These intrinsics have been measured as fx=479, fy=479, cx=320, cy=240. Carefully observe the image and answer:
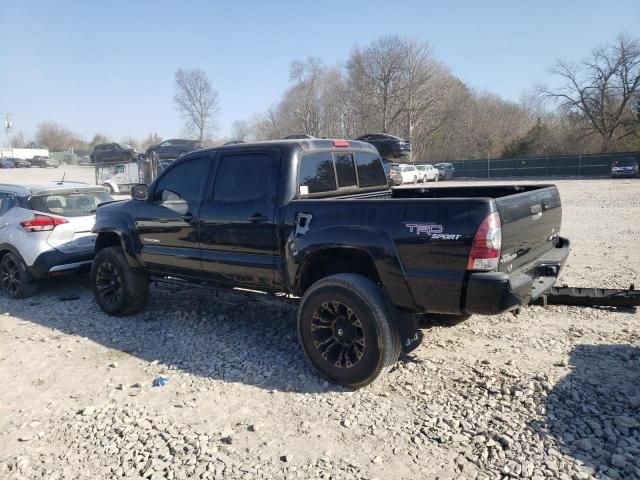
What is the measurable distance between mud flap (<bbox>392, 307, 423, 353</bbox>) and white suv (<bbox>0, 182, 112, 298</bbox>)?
5.13 m

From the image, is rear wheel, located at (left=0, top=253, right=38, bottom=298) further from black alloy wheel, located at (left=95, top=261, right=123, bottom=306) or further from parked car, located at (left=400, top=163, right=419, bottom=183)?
parked car, located at (left=400, top=163, right=419, bottom=183)

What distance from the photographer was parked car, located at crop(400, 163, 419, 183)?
32.5 meters

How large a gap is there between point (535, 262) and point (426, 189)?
5.92ft

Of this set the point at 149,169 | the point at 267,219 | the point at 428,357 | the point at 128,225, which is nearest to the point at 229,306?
the point at 128,225

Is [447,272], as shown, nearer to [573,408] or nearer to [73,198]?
[573,408]

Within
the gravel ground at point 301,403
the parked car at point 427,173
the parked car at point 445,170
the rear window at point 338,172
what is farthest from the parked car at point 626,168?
the rear window at point 338,172

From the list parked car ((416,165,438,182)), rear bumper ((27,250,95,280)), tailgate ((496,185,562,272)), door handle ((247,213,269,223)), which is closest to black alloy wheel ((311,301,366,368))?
door handle ((247,213,269,223))

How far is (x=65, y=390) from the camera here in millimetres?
4102

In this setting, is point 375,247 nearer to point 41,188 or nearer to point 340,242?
point 340,242

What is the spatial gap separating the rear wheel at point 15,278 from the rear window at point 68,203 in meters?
0.80

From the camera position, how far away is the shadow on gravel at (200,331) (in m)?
4.29

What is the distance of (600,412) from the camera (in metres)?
3.29

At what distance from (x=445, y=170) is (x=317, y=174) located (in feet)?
134

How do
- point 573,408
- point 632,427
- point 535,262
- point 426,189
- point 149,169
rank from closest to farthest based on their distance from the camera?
point 632,427 < point 573,408 < point 535,262 < point 426,189 < point 149,169
